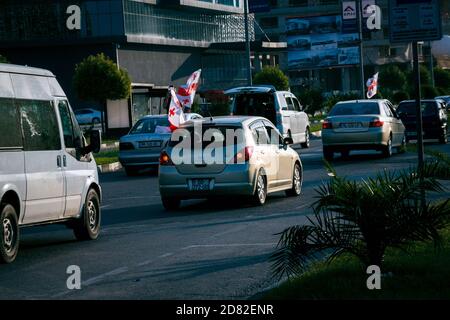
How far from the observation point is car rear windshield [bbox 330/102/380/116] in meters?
34.7

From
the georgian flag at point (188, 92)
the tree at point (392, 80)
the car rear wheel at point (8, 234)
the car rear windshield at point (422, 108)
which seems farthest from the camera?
the tree at point (392, 80)

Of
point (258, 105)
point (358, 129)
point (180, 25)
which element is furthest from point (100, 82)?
point (358, 129)

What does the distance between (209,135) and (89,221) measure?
4909mm

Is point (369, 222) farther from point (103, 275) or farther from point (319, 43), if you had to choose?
point (319, 43)

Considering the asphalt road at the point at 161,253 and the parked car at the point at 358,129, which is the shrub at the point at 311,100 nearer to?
the parked car at the point at 358,129

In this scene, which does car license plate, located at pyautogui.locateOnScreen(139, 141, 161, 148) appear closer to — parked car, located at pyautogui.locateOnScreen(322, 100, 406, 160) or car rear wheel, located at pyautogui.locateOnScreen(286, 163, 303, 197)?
parked car, located at pyautogui.locateOnScreen(322, 100, 406, 160)

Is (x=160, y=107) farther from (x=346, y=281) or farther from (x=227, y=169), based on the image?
(x=346, y=281)

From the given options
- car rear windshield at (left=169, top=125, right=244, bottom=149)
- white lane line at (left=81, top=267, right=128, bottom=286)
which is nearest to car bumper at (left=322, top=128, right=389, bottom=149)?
car rear windshield at (left=169, top=125, right=244, bottom=149)

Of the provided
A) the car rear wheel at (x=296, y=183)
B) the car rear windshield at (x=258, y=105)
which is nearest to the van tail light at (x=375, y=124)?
the car rear windshield at (x=258, y=105)

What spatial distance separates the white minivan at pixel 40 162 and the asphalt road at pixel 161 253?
40cm

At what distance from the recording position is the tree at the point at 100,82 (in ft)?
213

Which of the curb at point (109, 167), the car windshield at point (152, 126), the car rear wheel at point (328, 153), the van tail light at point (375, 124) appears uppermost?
the car windshield at point (152, 126)
